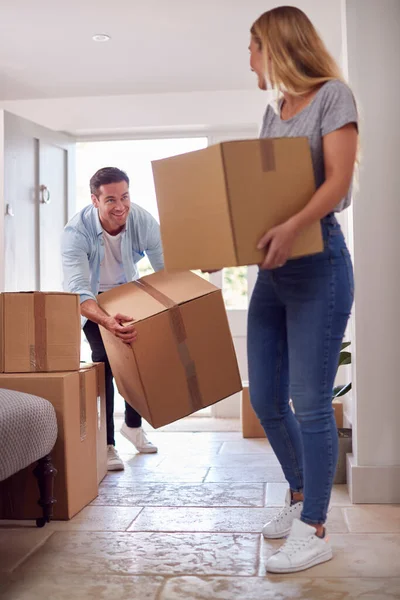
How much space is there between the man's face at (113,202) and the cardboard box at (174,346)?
0.46m

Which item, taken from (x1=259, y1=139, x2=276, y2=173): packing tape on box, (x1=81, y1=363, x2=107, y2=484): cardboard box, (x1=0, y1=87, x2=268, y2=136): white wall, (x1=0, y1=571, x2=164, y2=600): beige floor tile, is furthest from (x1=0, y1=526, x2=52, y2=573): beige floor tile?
(x1=0, y1=87, x2=268, y2=136): white wall

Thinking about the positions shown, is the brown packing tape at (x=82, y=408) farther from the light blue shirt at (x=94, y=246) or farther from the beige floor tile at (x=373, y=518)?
the beige floor tile at (x=373, y=518)

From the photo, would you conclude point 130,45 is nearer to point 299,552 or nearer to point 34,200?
point 34,200

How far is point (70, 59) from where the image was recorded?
411cm

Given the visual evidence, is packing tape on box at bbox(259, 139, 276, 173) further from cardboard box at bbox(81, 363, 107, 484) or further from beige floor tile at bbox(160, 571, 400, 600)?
cardboard box at bbox(81, 363, 107, 484)

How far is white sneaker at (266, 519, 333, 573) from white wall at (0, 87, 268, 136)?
3.35 metres

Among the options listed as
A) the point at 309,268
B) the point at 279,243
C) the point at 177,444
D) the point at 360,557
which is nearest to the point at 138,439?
the point at 177,444

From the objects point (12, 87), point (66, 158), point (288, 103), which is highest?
point (12, 87)

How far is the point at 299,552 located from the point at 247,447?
179cm

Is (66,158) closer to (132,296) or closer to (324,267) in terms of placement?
(132,296)

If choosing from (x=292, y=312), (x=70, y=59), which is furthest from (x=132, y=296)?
(x=70, y=59)

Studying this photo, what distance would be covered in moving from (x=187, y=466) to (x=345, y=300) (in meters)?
1.63

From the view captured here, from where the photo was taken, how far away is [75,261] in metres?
3.04

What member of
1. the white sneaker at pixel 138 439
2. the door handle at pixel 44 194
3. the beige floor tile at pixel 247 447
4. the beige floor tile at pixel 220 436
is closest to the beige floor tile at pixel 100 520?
the white sneaker at pixel 138 439
